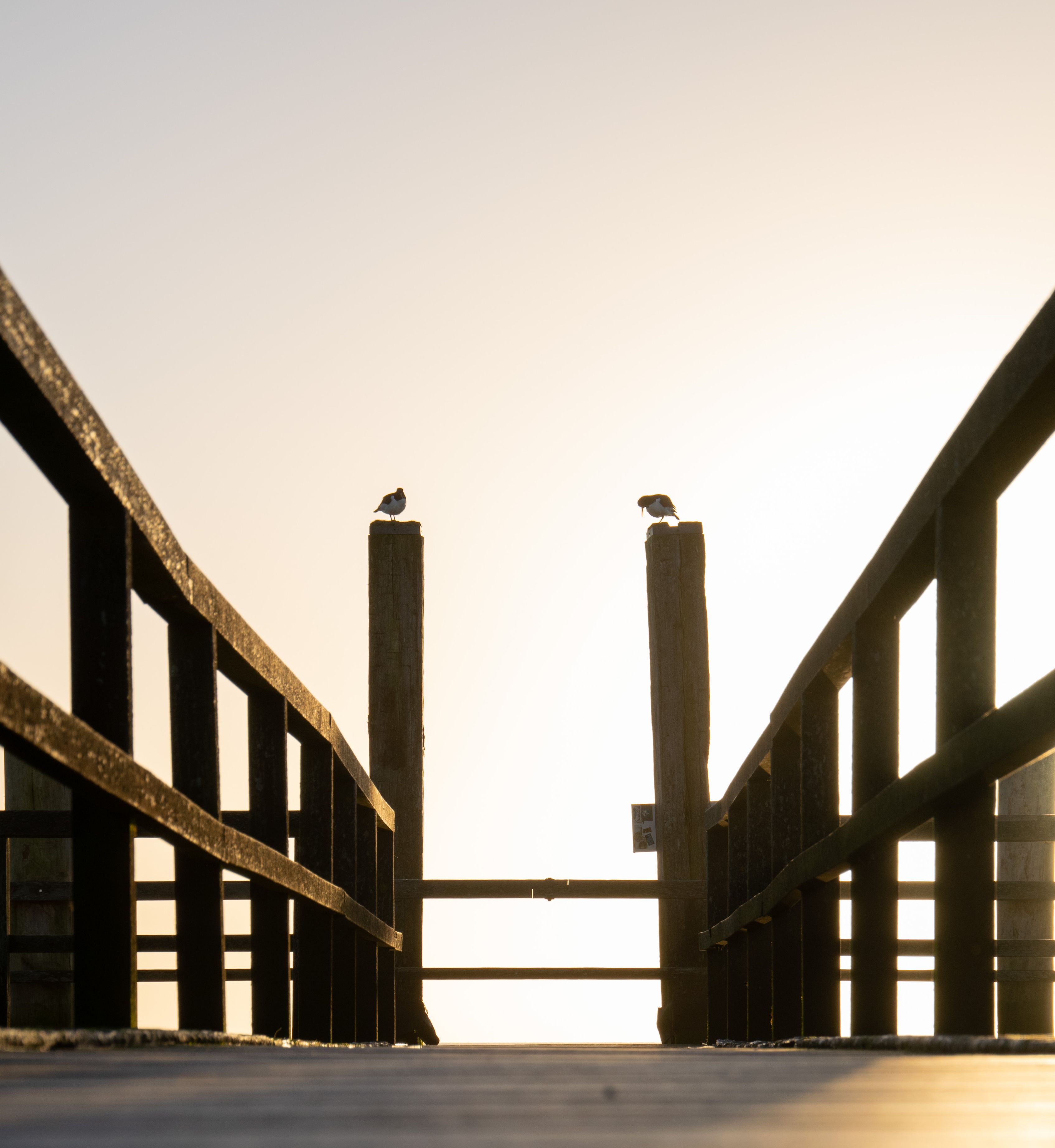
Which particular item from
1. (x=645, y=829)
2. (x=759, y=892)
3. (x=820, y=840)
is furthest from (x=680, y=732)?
(x=820, y=840)

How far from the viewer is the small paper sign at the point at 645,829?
8.80 meters

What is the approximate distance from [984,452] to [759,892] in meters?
3.37

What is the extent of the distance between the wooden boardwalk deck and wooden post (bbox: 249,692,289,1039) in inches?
85.9

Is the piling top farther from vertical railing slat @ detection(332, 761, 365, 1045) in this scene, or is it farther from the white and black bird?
vertical railing slat @ detection(332, 761, 365, 1045)

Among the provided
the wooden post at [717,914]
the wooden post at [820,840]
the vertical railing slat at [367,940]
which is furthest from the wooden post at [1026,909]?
the vertical railing slat at [367,940]

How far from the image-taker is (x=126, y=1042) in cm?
241

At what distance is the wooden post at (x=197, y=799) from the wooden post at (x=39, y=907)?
4.02m

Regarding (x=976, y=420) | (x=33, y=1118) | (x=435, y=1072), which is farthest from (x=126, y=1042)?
(x=976, y=420)

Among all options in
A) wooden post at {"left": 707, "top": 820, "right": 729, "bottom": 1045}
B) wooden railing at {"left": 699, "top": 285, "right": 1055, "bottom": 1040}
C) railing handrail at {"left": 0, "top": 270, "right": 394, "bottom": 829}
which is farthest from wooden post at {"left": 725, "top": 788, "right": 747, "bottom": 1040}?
railing handrail at {"left": 0, "top": 270, "right": 394, "bottom": 829}

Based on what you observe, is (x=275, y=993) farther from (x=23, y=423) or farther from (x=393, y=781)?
(x=393, y=781)

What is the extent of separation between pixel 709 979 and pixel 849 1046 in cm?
503

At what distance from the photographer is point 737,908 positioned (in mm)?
6594

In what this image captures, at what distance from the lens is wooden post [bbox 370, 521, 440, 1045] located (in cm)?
849

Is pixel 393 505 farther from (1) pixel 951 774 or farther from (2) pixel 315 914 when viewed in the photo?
(1) pixel 951 774
